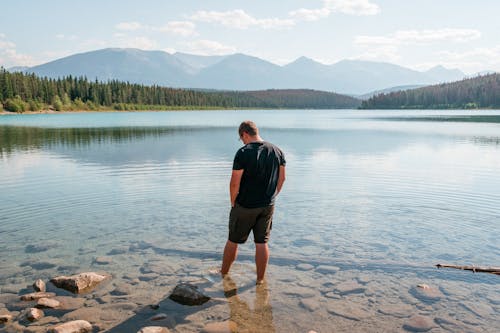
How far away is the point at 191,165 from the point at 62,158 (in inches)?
386

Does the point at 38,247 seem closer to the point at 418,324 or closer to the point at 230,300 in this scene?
the point at 230,300

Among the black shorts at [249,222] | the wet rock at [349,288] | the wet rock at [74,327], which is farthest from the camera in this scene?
the wet rock at [349,288]

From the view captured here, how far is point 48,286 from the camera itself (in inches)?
334

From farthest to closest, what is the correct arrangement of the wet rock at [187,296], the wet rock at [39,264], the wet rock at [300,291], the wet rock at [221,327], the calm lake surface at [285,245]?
the wet rock at [39,264] < the wet rock at [300,291] < the wet rock at [187,296] < the calm lake surface at [285,245] < the wet rock at [221,327]

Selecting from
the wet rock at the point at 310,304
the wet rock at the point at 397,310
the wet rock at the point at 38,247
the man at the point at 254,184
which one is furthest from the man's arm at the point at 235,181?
the wet rock at the point at 38,247

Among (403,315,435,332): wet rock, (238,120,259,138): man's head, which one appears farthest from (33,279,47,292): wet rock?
(403,315,435,332): wet rock

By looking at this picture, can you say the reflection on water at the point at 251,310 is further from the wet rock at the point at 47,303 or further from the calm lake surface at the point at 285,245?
the wet rock at the point at 47,303

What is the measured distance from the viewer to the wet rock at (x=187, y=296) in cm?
784

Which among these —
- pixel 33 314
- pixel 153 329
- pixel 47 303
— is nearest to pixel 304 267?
pixel 153 329

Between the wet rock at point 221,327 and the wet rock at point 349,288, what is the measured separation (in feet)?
7.76

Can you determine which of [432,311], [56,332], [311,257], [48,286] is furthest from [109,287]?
[432,311]

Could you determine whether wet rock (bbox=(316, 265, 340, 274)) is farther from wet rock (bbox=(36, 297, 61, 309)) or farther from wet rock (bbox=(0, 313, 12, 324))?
wet rock (bbox=(0, 313, 12, 324))

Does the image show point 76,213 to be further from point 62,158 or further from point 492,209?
point 62,158

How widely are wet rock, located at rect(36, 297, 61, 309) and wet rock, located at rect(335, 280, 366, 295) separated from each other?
16.9 feet
